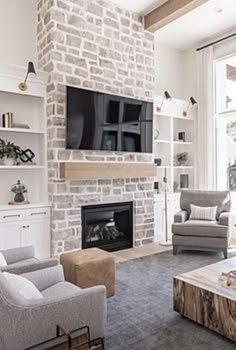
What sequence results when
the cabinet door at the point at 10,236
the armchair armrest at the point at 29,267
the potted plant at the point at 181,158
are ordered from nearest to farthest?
the armchair armrest at the point at 29,267 → the cabinet door at the point at 10,236 → the potted plant at the point at 181,158

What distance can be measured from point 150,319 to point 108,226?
2532 millimetres

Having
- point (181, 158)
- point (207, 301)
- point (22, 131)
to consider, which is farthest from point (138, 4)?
point (207, 301)

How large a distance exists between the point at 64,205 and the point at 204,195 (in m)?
2.37

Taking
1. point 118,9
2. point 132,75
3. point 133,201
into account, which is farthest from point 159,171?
point 118,9

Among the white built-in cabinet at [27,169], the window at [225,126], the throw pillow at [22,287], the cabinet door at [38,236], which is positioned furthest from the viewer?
the window at [225,126]

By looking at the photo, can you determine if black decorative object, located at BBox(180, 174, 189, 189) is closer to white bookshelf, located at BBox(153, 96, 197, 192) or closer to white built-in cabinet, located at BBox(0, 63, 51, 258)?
white bookshelf, located at BBox(153, 96, 197, 192)

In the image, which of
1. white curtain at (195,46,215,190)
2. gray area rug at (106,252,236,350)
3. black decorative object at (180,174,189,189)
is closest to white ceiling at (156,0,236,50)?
white curtain at (195,46,215,190)

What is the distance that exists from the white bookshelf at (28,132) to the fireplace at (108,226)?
80cm

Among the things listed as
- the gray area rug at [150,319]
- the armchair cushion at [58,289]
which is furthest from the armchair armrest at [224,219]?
the armchair cushion at [58,289]

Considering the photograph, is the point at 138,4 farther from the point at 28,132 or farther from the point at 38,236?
the point at 38,236

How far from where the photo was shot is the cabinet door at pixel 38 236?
4.17 metres

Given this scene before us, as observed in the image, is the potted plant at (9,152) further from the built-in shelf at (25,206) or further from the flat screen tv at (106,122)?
the flat screen tv at (106,122)

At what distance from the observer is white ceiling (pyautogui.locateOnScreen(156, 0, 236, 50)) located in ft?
16.5

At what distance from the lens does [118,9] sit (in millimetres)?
5055
